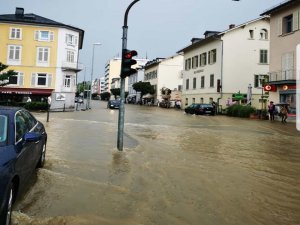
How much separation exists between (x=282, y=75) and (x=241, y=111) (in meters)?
6.05

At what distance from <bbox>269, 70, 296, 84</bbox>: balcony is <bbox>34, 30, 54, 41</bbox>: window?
31.8 m

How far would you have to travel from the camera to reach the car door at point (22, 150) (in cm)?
536

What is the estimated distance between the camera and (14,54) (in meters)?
54.1

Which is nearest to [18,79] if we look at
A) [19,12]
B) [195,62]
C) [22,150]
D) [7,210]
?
[19,12]

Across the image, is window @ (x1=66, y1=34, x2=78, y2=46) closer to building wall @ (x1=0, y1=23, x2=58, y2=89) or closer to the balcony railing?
building wall @ (x1=0, y1=23, x2=58, y2=89)

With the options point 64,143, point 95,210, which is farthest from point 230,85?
point 95,210

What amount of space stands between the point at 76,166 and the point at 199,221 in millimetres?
4523

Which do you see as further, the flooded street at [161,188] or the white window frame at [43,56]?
the white window frame at [43,56]

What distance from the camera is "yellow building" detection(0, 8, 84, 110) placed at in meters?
53.7

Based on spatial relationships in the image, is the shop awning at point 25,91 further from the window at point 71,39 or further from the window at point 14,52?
the window at point 71,39

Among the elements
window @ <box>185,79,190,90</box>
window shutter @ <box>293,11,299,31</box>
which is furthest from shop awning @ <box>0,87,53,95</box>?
window shutter @ <box>293,11,299,31</box>

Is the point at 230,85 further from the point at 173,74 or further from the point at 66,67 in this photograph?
the point at 173,74

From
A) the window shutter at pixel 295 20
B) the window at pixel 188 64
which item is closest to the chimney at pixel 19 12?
the window at pixel 188 64

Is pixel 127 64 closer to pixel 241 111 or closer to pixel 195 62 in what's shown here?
pixel 241 111
